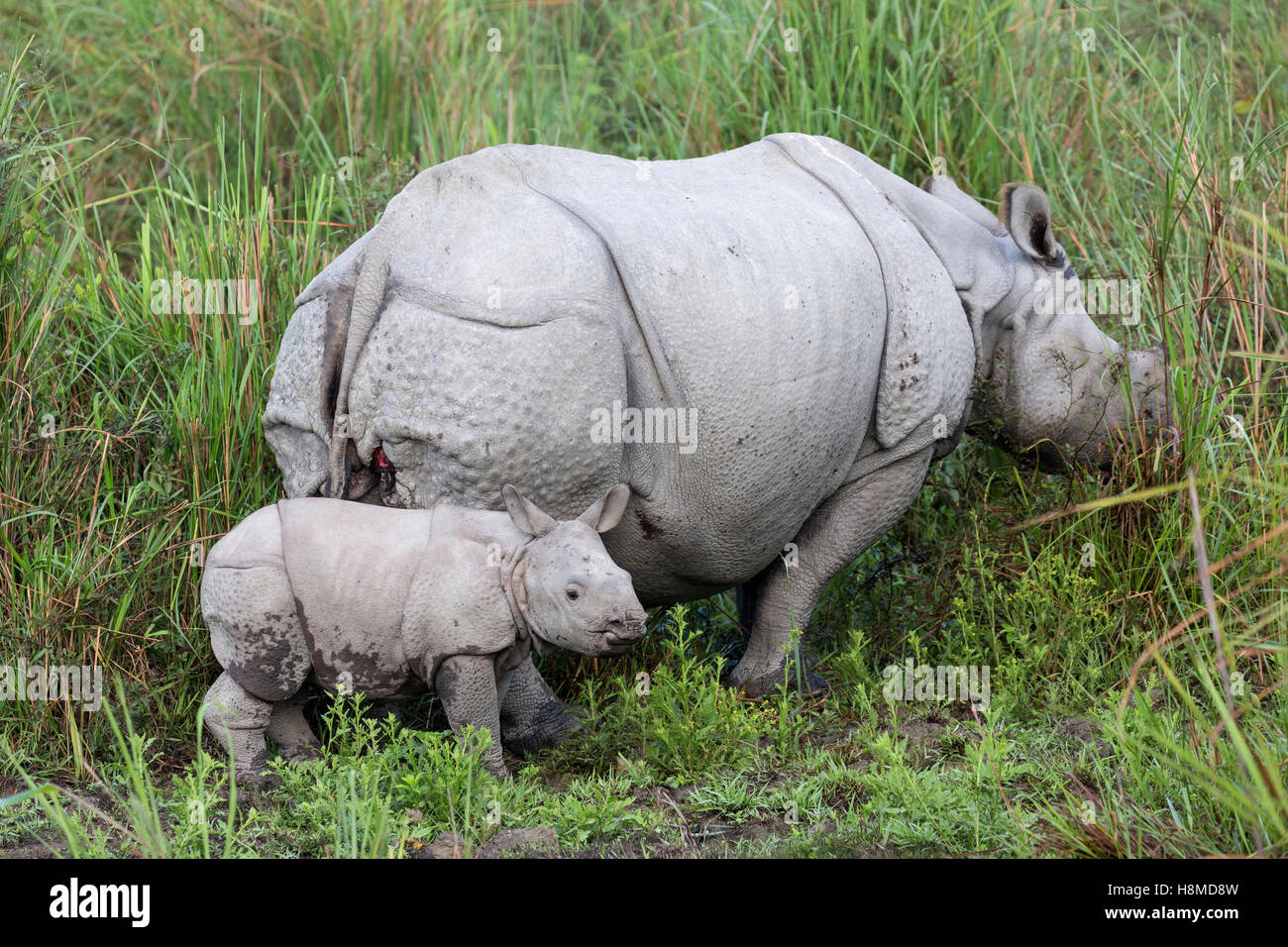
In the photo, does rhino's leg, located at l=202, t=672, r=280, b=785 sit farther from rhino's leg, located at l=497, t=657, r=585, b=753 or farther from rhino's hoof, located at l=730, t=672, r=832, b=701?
rhino's hoof, located at l=730, t=672, r=832, b=701

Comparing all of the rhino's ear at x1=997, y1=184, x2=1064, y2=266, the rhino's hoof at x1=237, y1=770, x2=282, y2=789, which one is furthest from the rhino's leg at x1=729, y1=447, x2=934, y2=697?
the rhino's hoof at x1=237, y1=770, x2=282, y2=789

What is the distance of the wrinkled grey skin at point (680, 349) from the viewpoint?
3752 millimetres

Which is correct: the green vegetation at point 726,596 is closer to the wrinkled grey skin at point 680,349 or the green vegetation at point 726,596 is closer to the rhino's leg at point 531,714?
the rhino's leg at point 531,714

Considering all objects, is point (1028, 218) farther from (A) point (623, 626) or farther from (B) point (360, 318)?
(B) point (360, 318)

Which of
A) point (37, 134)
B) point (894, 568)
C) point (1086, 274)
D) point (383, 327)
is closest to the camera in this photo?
point (383, 327)

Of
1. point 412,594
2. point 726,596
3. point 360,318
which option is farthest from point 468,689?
point 726,596

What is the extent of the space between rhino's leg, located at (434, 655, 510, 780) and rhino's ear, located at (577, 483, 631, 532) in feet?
1.48

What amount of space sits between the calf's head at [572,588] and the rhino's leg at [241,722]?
82 cm

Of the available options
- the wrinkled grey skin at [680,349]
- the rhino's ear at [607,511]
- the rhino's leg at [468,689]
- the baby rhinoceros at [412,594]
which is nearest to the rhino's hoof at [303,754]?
the baby rhinoceros at [412,594]

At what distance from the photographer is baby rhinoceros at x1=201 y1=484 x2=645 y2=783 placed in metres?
3.65
